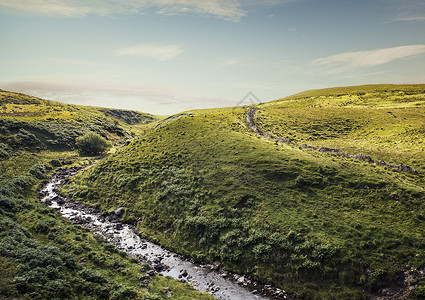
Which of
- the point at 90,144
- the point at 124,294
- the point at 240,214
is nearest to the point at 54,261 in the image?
the point at 124,294

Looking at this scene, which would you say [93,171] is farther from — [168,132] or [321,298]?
[321,298]

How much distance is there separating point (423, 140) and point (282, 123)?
3462 cm

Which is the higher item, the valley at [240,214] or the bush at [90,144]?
the bush at [90,144]

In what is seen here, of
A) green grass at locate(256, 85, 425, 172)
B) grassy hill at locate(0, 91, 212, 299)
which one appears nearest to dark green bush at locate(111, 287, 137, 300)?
grassy hill at locate(0, 91, 212, 299)

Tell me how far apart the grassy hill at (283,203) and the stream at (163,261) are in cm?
128

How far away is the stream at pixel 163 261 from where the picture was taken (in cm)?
2347

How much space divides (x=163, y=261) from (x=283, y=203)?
18.1 metres

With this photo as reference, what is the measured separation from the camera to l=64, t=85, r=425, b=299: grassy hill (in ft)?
76.4

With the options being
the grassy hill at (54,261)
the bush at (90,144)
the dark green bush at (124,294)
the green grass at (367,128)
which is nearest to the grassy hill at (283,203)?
the green grass at (367,128)

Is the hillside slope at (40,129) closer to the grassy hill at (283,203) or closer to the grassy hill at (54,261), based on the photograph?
the grassy hill at (54,261)

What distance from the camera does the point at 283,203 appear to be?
32.2m

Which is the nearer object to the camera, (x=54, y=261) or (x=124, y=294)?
(x=124, y=294)

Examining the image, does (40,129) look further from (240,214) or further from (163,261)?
(240,214)

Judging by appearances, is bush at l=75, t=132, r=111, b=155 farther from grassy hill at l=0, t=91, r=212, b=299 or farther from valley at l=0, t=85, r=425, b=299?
grassy hill at l=0, t=91, r=212, b=299
